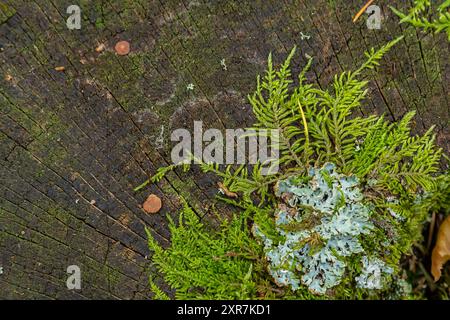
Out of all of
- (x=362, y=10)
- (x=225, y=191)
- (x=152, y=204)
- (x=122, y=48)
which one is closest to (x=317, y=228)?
(x=225, y=191)

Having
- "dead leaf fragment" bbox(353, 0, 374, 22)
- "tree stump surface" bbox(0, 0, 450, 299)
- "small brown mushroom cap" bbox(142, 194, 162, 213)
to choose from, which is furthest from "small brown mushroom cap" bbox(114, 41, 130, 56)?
"dead leaf fragment" bbox(353, 0, 374, 22)

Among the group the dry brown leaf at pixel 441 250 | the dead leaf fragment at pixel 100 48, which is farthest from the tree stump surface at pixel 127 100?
the dry brown leaf at pixel 441 250

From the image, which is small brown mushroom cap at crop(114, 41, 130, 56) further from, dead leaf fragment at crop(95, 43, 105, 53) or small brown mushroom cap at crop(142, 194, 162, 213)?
small brown mushroom cap at crop(142, 194, 162, 213)

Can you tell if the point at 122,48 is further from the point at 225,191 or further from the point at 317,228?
the point at 317,228

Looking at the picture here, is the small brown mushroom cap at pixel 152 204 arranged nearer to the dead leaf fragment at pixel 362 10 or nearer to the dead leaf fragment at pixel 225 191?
the dead leaf fragment at pixel 225 191
